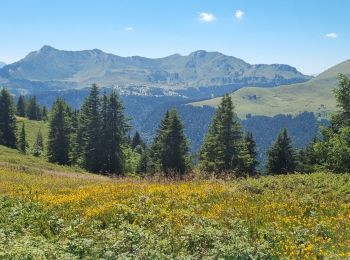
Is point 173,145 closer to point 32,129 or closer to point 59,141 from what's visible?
point 59,141

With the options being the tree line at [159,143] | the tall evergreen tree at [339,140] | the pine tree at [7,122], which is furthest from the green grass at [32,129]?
the tall evergreen tree at [339,140]

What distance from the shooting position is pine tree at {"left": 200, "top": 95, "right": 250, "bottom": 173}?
55.2 m

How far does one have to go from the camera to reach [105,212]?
1483cm

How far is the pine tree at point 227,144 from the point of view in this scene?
55.2 metres

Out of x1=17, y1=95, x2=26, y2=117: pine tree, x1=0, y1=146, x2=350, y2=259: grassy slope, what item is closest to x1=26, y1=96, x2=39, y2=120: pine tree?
x1=17, y1=95, x2=26, y2=117: pine tree

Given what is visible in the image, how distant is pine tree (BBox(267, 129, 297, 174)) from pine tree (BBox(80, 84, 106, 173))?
2643cm

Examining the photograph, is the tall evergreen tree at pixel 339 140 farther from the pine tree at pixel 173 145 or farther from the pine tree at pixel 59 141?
the pine tree at pixel 59 141

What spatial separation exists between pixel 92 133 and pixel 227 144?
2056cm

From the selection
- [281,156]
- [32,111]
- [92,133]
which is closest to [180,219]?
[92,133]

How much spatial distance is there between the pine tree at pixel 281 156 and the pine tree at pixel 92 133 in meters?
26.4

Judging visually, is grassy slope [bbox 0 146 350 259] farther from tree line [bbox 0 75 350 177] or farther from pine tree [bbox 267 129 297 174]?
pine tree [bbox 267 129 297 174]

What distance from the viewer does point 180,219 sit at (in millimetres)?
13719

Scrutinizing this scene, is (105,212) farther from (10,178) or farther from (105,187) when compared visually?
(10,178)

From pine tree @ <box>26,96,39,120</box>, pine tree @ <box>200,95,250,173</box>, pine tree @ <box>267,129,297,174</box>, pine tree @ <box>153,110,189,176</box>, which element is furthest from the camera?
pine tree @ <box>26,96,39,120</box>
